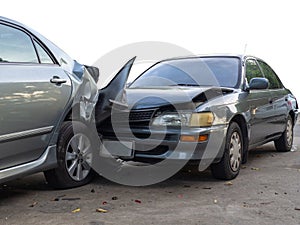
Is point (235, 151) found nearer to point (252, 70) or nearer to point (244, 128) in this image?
point (244, 128)

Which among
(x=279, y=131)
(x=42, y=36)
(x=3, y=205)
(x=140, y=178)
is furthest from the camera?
(x=279, y=131)

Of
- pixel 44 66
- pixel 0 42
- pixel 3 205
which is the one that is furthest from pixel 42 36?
pixel 3 205

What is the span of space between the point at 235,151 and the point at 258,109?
960 millimetres

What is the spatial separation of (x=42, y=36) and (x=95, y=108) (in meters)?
0.95

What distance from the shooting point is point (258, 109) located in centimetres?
539

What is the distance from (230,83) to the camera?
518 centimetres

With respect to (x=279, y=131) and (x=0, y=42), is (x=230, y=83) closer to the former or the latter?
(x=279, y=131)

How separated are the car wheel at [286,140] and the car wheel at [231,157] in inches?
93.2

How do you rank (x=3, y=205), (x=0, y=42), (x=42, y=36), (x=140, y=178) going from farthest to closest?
(x=140, y=178)
(x=42, y=36)
(x=3, y=205)
(x=0, y=42)

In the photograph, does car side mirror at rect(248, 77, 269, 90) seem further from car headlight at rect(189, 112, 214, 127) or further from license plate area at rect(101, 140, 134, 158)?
license plate area at rect(101, 140, 134, 158)

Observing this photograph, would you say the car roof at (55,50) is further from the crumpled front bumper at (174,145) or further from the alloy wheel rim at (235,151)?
the alloy wheel rim at (235,151)

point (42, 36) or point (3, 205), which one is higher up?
point (42, 36)

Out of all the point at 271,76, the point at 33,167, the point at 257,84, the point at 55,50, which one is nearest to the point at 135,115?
the point at 55,50

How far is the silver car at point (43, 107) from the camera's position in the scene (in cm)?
341
